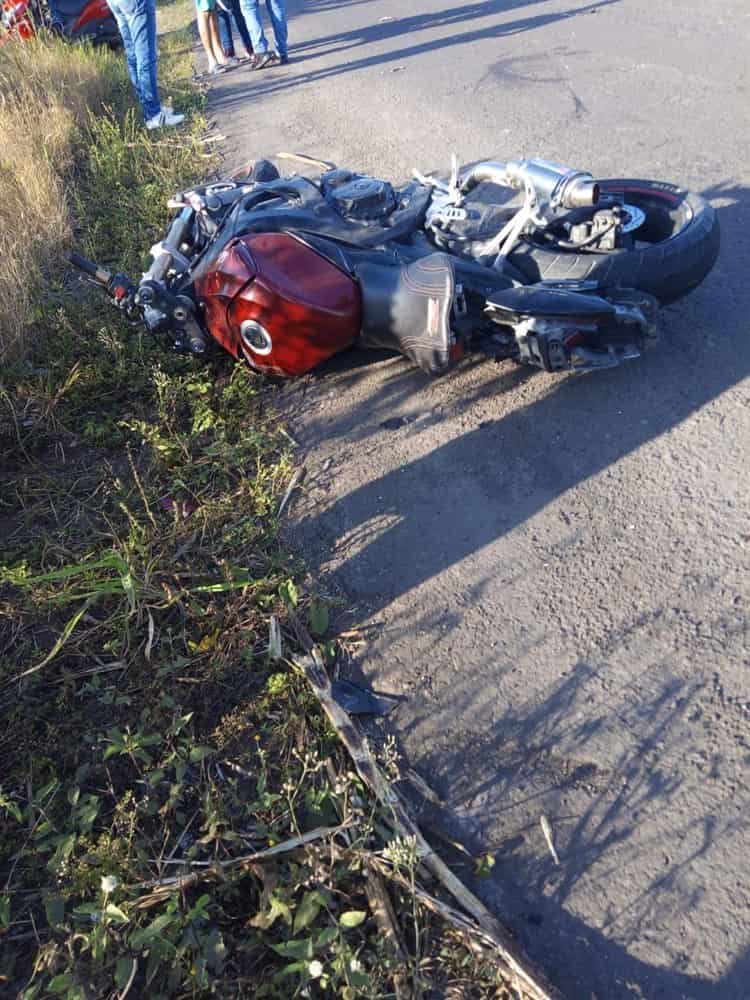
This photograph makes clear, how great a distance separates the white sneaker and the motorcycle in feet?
8.98

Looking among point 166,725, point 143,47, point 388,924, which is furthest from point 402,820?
point 143,47

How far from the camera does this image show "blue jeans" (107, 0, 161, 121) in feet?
24.6

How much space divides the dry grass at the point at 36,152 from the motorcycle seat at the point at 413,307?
198 cm

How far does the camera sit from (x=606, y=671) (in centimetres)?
245

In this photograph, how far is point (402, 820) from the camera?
214cm

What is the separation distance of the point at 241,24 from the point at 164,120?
3478mm

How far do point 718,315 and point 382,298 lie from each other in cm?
161

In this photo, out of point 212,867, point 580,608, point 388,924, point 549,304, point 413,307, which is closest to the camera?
point 388,924

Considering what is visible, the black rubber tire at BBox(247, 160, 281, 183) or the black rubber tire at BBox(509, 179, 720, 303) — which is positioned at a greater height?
the black rubber tire at BBox(247, 160, 281, 183)

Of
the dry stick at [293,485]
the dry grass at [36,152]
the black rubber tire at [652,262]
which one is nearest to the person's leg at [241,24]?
the dry grass at [36,152]

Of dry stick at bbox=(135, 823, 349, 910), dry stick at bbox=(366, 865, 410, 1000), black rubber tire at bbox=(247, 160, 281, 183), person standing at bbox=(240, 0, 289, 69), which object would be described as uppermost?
person standing at bbox=(240, 0, 289, 69)

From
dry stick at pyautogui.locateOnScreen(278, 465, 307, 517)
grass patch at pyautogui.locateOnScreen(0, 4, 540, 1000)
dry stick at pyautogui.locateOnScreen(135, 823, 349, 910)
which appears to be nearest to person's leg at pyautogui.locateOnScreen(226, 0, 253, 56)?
grass patch at pyautogui.locateOnScreen(0, 4, 540, 1000)

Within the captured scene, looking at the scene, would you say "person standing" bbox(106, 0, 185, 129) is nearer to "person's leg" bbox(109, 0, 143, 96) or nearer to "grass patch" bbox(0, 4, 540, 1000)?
"person's leg" bbox(109, 0, 143, 96)

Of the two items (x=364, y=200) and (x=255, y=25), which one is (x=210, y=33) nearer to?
(x=255, y=25)
